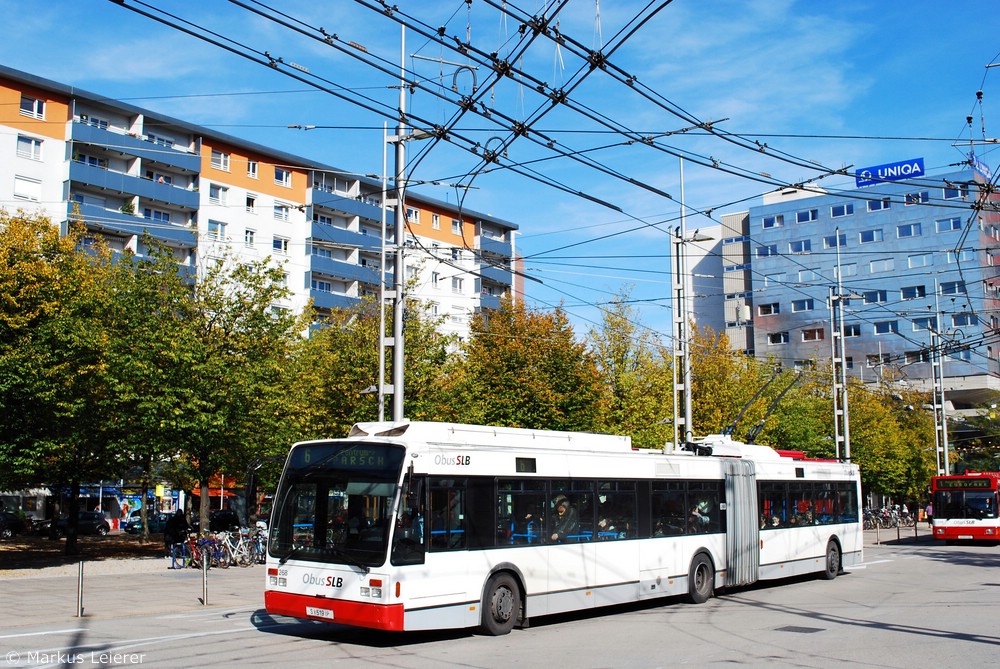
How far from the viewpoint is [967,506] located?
35625 millimetres

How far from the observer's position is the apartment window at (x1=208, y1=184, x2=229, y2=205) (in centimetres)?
5988

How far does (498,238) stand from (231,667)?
2874 inches

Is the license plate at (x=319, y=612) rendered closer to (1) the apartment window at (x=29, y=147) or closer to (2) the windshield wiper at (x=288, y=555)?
(2) the windshield wiper at (x=288, y=555)

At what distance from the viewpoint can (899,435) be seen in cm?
5622

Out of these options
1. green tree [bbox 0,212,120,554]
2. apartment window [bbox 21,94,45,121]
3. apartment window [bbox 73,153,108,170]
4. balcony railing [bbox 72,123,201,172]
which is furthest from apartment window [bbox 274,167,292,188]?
green tree [bbox 0,212,120,554]

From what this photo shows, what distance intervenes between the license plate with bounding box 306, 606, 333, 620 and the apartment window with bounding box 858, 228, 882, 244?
7661cm

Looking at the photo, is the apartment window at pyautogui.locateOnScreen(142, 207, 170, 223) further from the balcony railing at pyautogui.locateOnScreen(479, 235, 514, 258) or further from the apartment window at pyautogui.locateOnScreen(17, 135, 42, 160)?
the balcony railing at pyautogui.locateOnScreen(479, 235, 514, 258)

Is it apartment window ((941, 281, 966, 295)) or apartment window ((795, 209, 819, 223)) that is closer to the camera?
apartment window ((941, 281, 966, 295))

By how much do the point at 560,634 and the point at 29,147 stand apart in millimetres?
48732

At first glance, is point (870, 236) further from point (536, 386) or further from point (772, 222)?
point (536, 386)

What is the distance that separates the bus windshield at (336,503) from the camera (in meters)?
12.1

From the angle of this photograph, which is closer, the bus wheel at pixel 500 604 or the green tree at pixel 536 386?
the bus wheel at pixel 500 604

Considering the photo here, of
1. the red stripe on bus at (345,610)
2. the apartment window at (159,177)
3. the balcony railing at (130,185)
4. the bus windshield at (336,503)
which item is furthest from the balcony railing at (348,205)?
the red stripe on bus at (345,610)

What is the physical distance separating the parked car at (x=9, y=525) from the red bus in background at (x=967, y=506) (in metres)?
38.6
